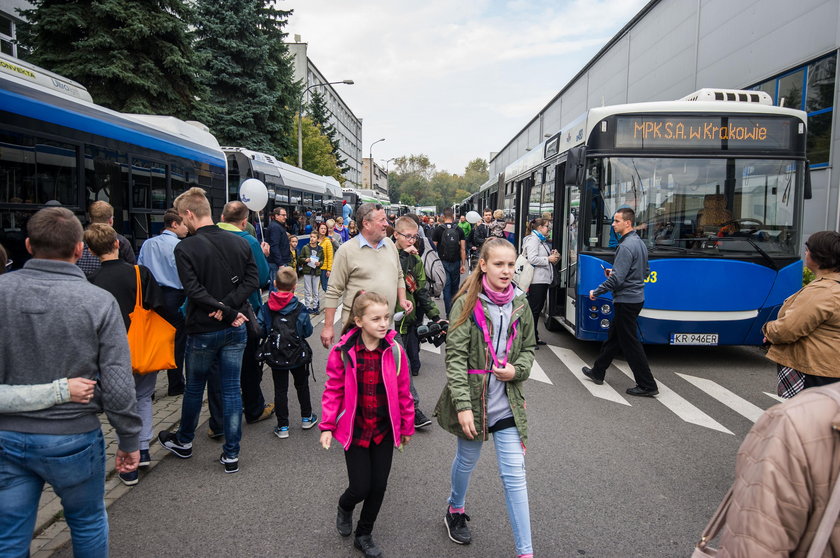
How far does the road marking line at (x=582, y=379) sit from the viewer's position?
254 inches

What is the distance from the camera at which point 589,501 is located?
3.96 metres

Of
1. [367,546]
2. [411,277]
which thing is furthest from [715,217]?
[367,546]

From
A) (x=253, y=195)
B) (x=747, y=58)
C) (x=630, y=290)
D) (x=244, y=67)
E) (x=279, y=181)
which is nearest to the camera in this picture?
(x=630, y=290)

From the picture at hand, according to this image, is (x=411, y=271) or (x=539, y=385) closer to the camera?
(x=411, y=271)

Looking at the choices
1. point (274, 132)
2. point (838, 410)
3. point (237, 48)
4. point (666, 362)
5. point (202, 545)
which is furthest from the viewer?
point (274, 132)

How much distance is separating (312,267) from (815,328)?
893 cm

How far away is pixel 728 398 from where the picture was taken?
21.1ft

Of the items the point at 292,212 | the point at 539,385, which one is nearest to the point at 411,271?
the point at 539,385

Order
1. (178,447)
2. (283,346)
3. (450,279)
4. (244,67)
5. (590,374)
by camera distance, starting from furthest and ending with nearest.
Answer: (244,67) < (450,279) < (590,374) < (283,346) < (178,447)

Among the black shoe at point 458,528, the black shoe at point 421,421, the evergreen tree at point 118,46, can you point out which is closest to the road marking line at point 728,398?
the black shoe at point 421,421

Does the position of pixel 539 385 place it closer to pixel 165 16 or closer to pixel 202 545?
pixel 202 545

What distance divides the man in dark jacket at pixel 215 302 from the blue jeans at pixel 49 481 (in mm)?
1758

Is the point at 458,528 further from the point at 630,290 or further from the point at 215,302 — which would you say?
the point at 630,290

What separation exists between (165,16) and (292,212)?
762 centimetres
